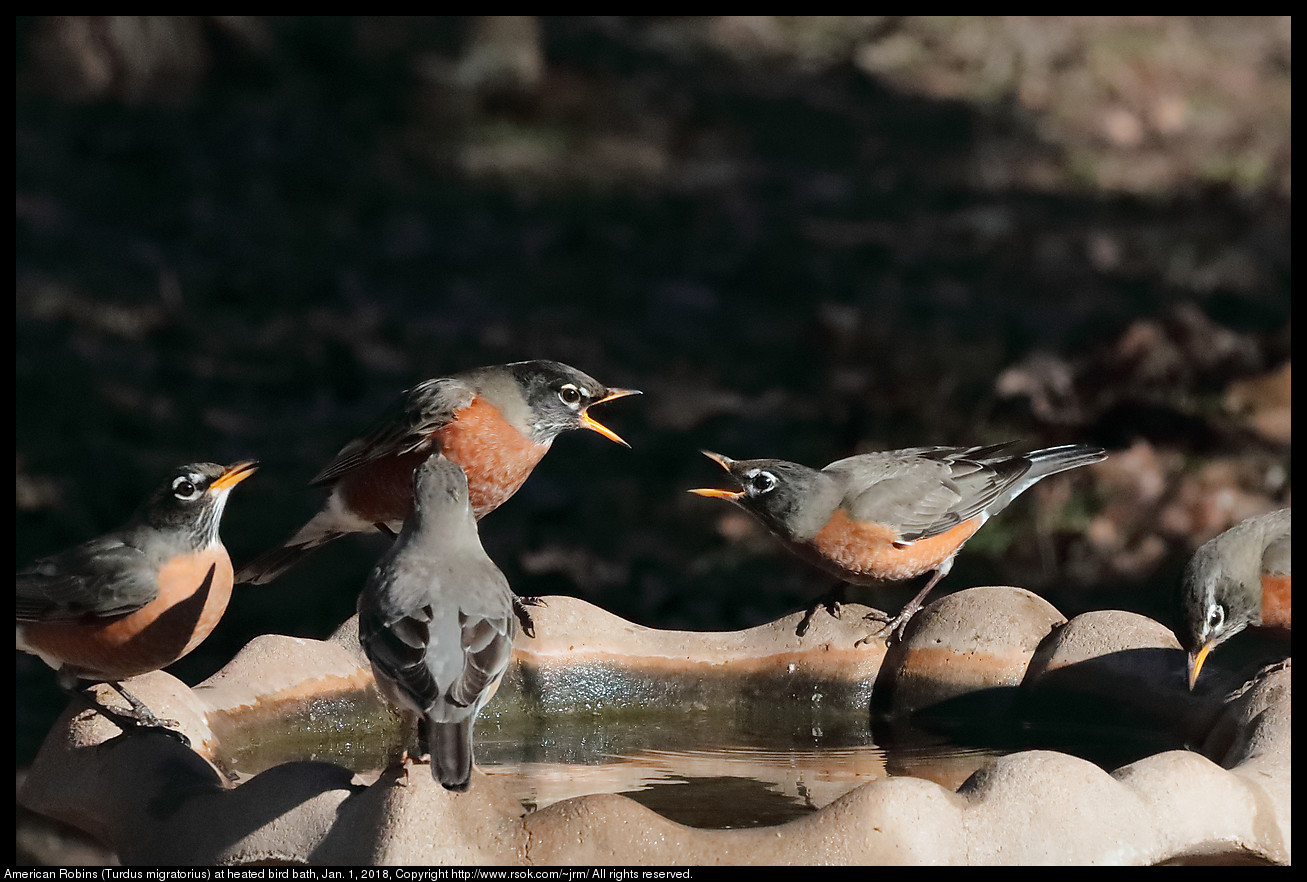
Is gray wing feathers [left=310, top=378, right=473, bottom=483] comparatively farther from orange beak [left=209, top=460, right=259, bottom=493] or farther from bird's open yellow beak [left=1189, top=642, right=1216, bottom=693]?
bird's open yellow beak [left=1189, top=642, right=1216, bottom=693]

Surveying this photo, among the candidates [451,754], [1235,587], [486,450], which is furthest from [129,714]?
[1235,587]

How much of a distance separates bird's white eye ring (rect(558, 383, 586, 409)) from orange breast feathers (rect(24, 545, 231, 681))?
139 centimetres

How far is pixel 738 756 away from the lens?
15.1 feet

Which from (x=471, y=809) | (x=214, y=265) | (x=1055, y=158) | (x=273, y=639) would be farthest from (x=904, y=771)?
(x=1055, y=158)

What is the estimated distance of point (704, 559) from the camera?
7.63 m

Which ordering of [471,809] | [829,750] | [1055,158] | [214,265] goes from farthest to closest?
[1055,158]
[214,265]
[829,750]
[471,809]

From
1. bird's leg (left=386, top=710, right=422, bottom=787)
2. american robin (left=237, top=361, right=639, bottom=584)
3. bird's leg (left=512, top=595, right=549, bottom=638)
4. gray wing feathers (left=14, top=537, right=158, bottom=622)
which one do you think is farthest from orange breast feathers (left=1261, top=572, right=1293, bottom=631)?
gray wing feathers (left=14, top=537, right=158, bottom=622)

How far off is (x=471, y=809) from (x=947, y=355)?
649 centimetres

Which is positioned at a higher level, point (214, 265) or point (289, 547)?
point (289, 547)

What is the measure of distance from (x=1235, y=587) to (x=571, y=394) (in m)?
2.28

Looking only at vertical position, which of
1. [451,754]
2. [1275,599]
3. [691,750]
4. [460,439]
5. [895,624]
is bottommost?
[691,750]

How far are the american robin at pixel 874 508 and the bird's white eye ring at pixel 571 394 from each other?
0.56 metres

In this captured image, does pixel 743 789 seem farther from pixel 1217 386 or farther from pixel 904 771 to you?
pixel 1217 386

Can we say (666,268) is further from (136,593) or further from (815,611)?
Answer: (136,593)
